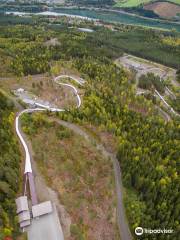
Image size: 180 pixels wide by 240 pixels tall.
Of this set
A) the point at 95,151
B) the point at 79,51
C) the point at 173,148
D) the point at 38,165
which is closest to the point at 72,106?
the point at 95,151

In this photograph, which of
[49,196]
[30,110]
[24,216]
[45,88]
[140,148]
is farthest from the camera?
[45,88]

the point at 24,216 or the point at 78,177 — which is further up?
the point at 78,177

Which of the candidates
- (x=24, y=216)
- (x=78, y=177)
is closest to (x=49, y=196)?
(x=24, y=216)

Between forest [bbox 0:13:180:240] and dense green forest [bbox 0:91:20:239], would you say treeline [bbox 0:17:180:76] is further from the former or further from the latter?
dense green forest [bbox 0:91:20:239]

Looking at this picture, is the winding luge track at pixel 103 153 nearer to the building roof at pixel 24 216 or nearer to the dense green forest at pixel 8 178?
the dense green forest at pixel 8 178

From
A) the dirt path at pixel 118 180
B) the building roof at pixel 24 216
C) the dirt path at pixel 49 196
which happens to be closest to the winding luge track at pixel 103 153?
the dirt path at pixel 118 180

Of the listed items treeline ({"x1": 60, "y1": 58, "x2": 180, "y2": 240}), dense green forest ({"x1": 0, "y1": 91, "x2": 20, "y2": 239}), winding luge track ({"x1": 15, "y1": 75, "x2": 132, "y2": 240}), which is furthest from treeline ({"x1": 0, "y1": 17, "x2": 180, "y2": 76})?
dense green forest ({"x1": 0, "y1": 91, "x2": 20, "y2": 239})

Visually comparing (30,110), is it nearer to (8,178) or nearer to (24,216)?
(8,178)

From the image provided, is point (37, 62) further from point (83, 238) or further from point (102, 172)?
point (83, 238)
